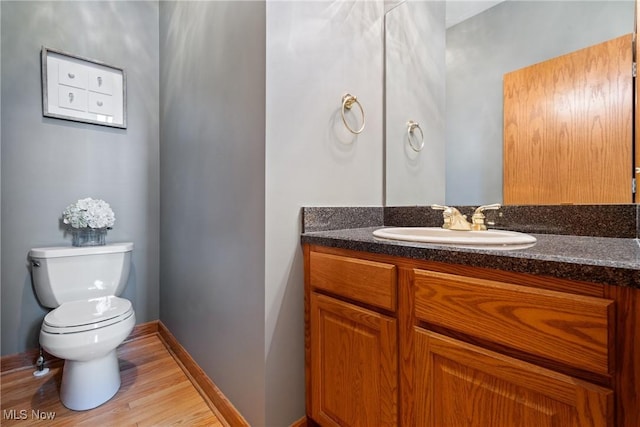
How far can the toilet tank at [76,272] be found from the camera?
147 centimetres

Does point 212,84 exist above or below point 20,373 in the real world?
above

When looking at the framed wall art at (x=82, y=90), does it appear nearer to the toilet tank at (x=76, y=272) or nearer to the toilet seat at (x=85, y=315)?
the toilet tank at (x=76, y=272)

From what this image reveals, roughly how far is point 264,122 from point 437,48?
3.19ft

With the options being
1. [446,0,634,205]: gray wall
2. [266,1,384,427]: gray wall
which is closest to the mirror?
[446,0,634,205]: gray wall

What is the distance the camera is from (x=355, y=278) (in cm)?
90

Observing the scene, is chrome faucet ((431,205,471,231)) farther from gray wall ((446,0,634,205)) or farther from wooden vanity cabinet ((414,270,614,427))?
wooden vanity cabinet ((414,270,614,427))

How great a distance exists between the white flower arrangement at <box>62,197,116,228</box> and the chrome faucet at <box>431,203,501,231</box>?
1.88m

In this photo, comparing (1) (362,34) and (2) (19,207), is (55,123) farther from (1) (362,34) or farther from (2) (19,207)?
(1) (362,34)

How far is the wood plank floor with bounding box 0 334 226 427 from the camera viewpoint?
1.21 metres

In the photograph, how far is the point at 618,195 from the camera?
0.88m

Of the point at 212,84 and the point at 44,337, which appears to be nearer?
A: the point at 44,337

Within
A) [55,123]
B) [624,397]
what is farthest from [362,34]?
[55,123]

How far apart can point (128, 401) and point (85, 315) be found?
1.52 ft

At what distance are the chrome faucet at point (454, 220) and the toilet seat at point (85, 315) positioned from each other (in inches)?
61.3
